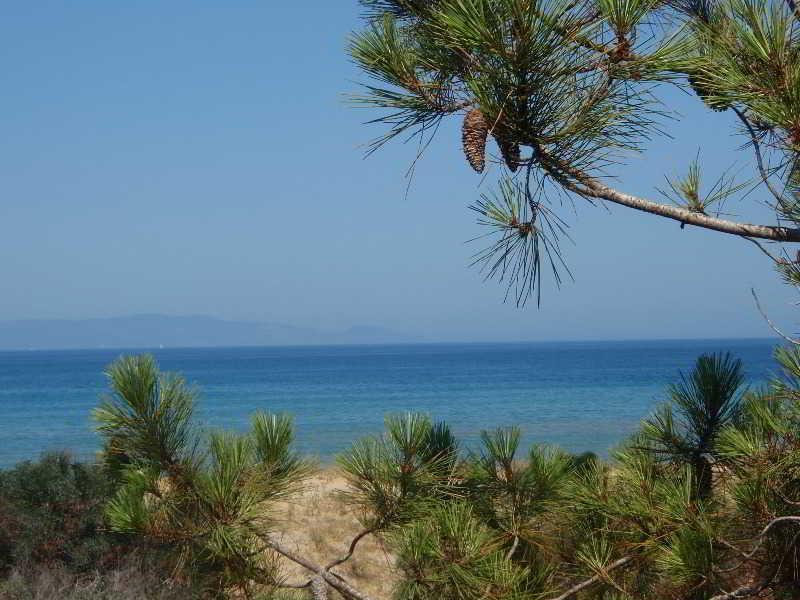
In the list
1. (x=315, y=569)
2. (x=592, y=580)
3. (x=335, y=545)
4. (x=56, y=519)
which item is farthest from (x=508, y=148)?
(x=335, y=545)

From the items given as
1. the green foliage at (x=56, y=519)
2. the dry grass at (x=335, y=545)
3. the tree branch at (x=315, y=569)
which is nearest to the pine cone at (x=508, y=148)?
the tree branch at (x=315, y=569)

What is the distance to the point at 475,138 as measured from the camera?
2.27 metres

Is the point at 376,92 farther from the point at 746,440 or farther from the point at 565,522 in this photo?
the point at 565,522

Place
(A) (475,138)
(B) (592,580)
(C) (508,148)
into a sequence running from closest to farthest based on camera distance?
(A) (475,138) < (C) (508,148) < (B) (592,580)

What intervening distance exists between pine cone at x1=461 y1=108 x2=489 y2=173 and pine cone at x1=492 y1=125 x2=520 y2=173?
9 cm

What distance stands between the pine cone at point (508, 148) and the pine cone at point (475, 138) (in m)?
0.09

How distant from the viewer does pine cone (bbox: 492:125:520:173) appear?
240 cm

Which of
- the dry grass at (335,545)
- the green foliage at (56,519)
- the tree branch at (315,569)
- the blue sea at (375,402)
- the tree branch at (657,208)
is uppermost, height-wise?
the tree branch at (657,208)

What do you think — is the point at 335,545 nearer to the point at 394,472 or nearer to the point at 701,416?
the point at 394,472

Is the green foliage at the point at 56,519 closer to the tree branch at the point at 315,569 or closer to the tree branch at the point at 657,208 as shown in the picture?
the tree branch at the point at 315,569

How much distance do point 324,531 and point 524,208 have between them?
17.5 feet

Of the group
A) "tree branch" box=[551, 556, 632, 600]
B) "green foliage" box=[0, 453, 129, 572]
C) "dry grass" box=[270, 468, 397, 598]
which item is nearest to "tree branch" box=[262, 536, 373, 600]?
"tree branch" box=[551, 556, 632, 600]

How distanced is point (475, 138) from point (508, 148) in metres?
0.20

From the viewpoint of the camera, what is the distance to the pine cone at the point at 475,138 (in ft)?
7.39
